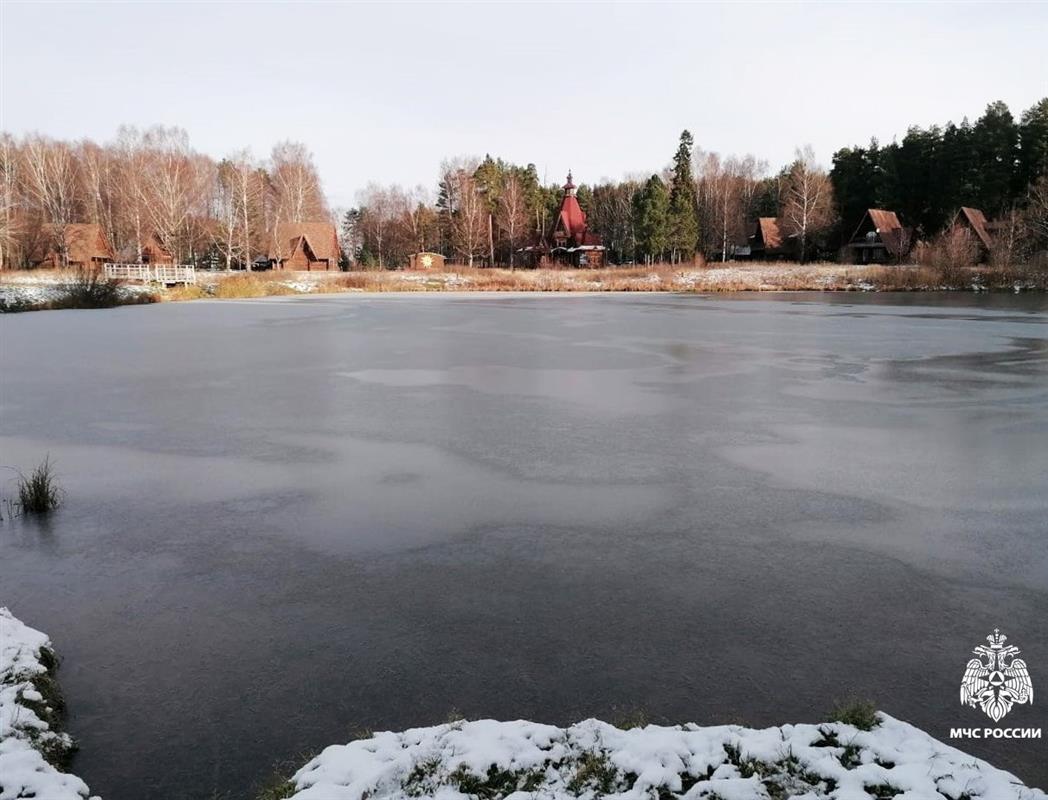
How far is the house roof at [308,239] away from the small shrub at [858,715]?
2225 inches

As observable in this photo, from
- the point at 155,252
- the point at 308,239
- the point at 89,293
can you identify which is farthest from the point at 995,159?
the point at 155,252

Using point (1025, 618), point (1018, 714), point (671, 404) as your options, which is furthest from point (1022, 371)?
point (1018, 714)

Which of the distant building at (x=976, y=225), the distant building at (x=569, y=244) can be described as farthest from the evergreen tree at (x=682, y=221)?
the distant building at (x=976, y=225)

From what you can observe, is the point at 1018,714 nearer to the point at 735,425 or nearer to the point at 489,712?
the point at 489,712

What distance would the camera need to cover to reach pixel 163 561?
15.1ft

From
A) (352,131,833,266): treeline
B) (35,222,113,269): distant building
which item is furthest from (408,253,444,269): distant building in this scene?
(35,222,113,269): distant building

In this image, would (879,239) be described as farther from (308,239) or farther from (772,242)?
(308,239)

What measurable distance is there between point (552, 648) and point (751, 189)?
259 feet

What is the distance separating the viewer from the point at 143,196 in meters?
49.5

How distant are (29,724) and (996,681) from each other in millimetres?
Result: 3824

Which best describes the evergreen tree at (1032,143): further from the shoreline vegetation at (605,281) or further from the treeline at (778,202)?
the shoreline vegetation at (605,281)

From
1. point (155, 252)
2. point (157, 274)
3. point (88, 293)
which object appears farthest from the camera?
point (155, 252)

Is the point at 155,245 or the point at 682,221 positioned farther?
the point at 682,221

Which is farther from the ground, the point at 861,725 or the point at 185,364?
the point at 185,364
